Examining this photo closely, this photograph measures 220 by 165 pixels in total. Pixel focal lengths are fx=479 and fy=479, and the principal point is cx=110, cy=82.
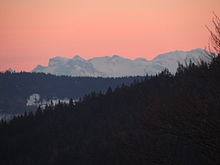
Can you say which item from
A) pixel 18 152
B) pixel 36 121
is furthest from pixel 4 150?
pixel 36 121

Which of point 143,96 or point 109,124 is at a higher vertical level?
point 143,96

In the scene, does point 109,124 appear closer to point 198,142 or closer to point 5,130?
point 5,130

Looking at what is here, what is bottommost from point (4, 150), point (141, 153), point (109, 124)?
point (4, 150)

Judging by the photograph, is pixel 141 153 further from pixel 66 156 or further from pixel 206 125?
pixel 66 156

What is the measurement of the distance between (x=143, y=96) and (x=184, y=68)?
6.84 feet

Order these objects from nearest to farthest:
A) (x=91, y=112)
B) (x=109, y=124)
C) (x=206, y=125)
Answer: (x=206, y=125), (x=109, y=124), (x=91, y=112)

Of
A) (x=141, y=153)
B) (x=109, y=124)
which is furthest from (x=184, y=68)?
(x=109, y=124)

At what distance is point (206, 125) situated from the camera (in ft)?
51.8

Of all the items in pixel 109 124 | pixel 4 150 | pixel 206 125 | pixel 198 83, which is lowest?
pixel 4 150

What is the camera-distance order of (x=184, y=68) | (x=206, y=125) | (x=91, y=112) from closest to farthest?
(x=206, y=125) < (x=184, y=68) < (x=91, y=112)

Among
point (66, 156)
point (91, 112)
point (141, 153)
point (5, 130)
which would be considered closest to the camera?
point (141, 153)

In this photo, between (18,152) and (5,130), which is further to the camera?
(5,130)

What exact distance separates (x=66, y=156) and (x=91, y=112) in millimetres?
40641

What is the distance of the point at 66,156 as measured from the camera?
13525 centimetres
